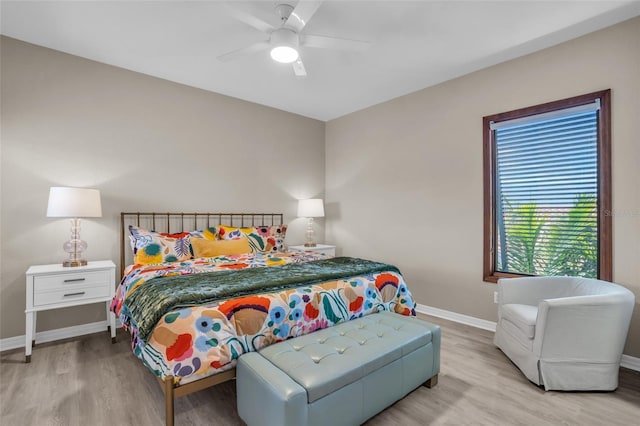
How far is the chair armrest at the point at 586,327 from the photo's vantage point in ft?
6.82

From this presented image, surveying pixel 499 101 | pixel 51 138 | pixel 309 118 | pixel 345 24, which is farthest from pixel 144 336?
pixel 309 118

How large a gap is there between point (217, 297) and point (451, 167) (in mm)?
2918

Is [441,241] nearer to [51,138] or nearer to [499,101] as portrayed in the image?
[499,101]

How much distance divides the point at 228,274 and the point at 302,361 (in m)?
1.08

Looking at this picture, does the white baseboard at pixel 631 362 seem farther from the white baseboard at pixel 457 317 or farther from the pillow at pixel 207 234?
the pillow at pixel 207 234

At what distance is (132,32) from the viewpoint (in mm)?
2723

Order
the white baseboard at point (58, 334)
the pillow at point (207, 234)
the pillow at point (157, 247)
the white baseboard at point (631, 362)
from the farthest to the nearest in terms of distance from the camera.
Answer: the pillow at point (207, 234)
the pillow at point (157, 247)
the white baseboard at point (58, 334)
the white baseboard at point (631, 362)

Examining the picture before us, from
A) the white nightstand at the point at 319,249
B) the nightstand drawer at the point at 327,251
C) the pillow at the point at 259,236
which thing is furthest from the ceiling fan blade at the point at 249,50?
the nightstand drawer at the point at 327,251

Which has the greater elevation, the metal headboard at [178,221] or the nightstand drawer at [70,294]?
the metal headboard at [178,221]

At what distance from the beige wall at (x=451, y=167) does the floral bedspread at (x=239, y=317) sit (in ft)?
3.91

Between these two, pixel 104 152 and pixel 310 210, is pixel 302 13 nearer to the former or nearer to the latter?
pixel 104 152

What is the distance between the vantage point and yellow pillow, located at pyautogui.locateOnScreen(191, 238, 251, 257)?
3347 millimetres

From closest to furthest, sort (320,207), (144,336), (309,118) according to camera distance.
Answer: (144,336)
(320,207)
(309,118)

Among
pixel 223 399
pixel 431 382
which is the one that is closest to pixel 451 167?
pixel 431 382
